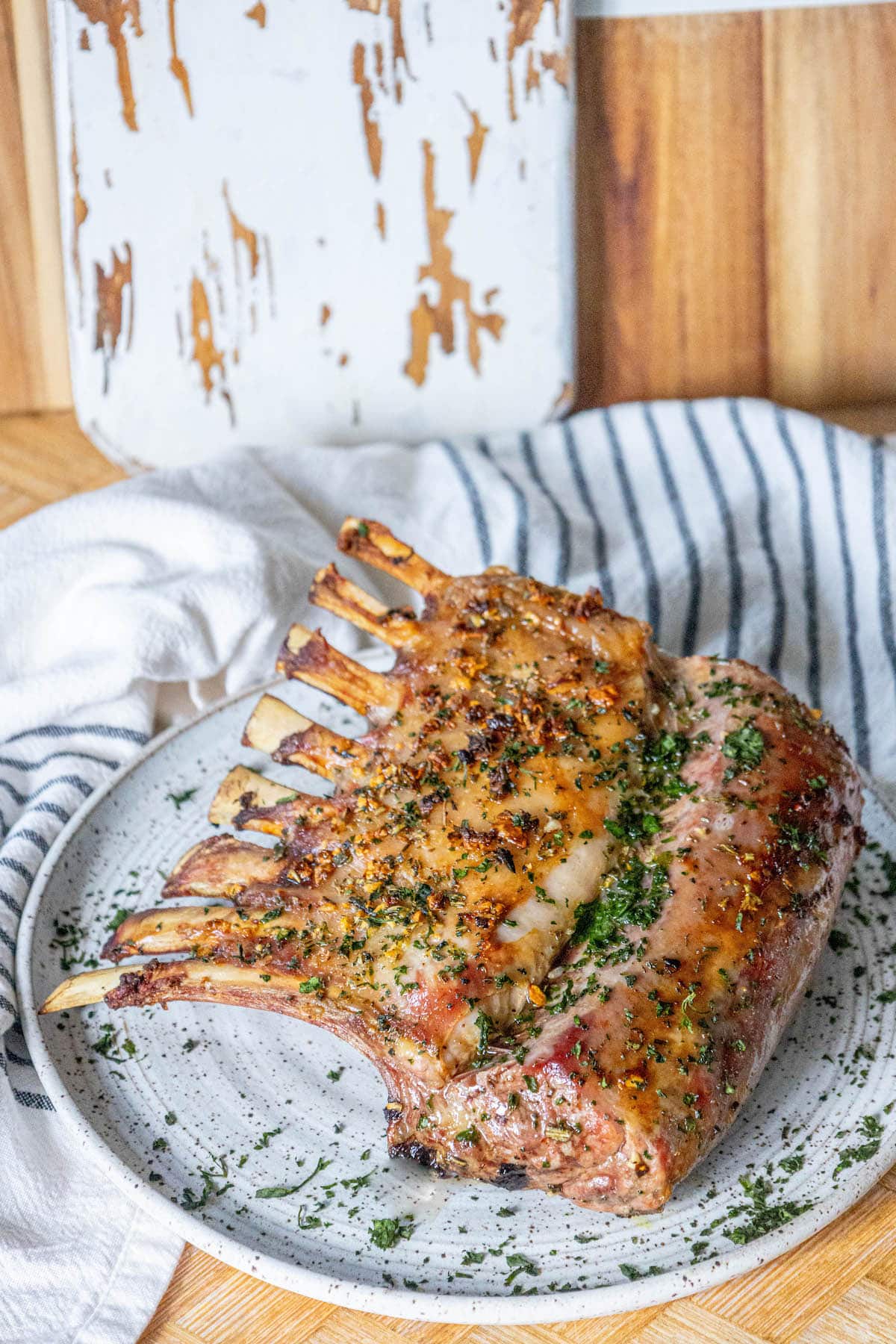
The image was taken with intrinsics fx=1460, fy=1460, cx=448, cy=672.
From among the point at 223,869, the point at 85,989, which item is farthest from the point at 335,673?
the point at 85,989

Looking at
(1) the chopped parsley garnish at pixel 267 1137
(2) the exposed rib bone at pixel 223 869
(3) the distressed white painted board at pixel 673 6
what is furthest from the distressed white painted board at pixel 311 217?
(1) the chopped parsley garnish at pixel 267 1137

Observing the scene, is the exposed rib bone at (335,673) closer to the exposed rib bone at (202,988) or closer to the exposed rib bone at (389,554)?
the exposed rib bone at (389,554)

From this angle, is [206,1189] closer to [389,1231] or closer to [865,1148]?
[389,1231]

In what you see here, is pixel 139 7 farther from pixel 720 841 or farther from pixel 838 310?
pixel 720 841

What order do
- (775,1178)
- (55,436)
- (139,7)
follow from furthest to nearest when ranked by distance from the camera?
(55,436) → (139,7) → (775,1178)

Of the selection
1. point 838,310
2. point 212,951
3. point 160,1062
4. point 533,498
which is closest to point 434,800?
point 212,951

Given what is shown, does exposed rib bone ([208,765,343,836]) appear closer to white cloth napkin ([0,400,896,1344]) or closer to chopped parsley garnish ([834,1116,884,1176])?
white cloth napkin ([0,400,896,1344])
